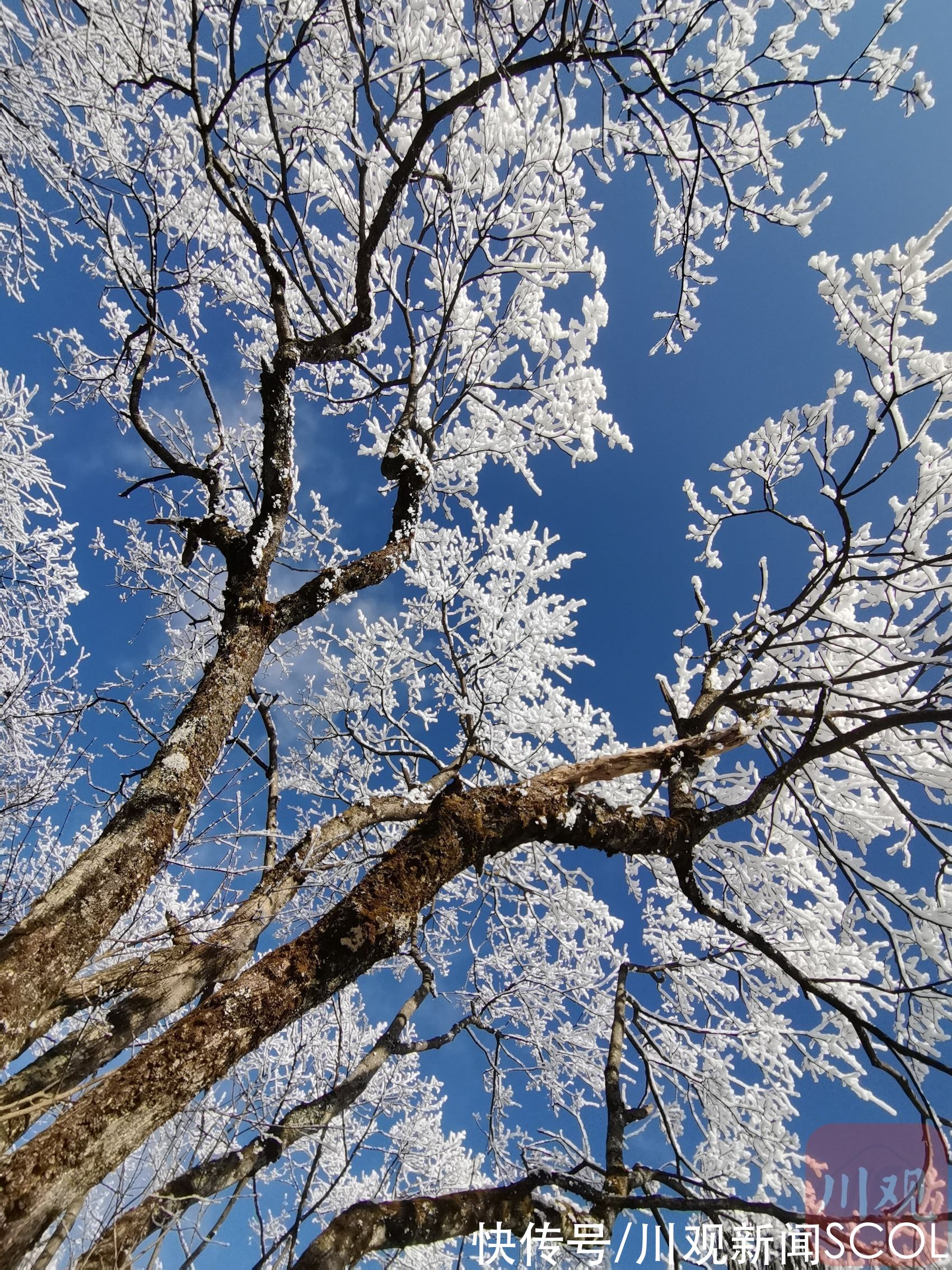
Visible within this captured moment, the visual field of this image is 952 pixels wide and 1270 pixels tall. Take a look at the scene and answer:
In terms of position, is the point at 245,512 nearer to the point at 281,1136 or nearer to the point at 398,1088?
the point at 281,1136

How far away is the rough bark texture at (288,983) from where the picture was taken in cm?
146

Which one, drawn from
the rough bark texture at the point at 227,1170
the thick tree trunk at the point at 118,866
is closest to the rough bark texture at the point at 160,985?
the thick tree trunk at the point at 118,866

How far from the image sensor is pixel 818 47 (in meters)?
2.79

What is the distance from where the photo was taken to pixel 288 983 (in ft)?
6.06

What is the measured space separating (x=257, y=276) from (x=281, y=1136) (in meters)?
7.07

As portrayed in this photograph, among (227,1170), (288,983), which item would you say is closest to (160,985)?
(227,1170)

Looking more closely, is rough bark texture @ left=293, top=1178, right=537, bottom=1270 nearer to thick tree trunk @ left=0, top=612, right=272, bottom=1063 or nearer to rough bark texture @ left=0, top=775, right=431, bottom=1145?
rough bark texture @ left=0, top=775, right=431, bottom=1145

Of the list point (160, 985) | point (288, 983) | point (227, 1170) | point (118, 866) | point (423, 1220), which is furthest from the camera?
point (227, 1170)

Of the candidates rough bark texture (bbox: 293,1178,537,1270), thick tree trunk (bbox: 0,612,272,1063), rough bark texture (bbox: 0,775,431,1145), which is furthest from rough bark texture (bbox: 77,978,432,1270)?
thick tree trunk (bbox: 0,612,272,1063)

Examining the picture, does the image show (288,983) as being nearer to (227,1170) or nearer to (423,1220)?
(423,1220)

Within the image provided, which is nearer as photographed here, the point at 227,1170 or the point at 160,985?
the point at 160,985

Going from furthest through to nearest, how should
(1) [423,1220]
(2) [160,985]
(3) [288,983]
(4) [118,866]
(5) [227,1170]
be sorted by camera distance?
(5) [227,1170] < (2) [160,985] < (1) [423,1220] < (4) [118,866] < (3) [288,983]

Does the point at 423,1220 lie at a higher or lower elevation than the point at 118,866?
lower

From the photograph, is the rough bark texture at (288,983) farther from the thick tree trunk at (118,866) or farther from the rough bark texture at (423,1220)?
the rough bark texture at (423,1220)
